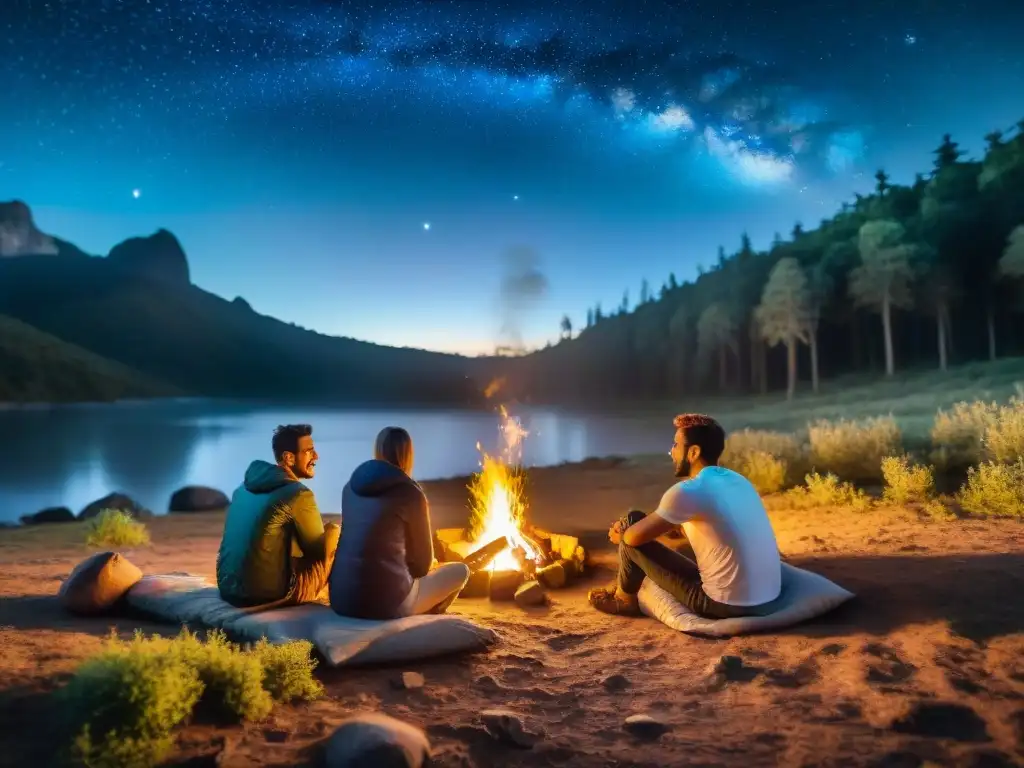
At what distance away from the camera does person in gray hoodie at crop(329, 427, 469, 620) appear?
5.39m

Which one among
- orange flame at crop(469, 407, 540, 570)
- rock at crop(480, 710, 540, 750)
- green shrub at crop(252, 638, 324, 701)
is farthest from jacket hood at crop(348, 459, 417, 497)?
orange flame at crop(469, 407, 540, 570)

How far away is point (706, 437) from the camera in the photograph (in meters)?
5.82

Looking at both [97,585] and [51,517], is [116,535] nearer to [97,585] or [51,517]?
[97,585]

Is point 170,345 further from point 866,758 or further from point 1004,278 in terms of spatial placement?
point 866,758

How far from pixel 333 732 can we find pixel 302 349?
18866cm

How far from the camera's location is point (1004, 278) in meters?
40.1

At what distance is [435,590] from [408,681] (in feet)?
3.89

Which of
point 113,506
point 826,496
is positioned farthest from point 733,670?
point 113,506

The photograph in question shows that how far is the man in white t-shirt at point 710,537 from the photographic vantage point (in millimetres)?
5484

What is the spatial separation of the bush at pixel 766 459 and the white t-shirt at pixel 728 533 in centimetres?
745

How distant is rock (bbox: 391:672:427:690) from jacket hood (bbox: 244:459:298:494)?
76.1 inches

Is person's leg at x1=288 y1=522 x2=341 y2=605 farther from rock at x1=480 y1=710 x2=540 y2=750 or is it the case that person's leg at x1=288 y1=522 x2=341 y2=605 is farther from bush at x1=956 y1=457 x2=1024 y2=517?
bush at x1=956 y1=457 x2=1024 y2=517

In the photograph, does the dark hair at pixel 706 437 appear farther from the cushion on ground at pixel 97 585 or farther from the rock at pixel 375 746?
the cushion on ground at pixel 97 585

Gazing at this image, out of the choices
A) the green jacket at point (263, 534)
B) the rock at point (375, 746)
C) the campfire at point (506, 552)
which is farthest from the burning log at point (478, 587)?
the rock at point (375, 746)
